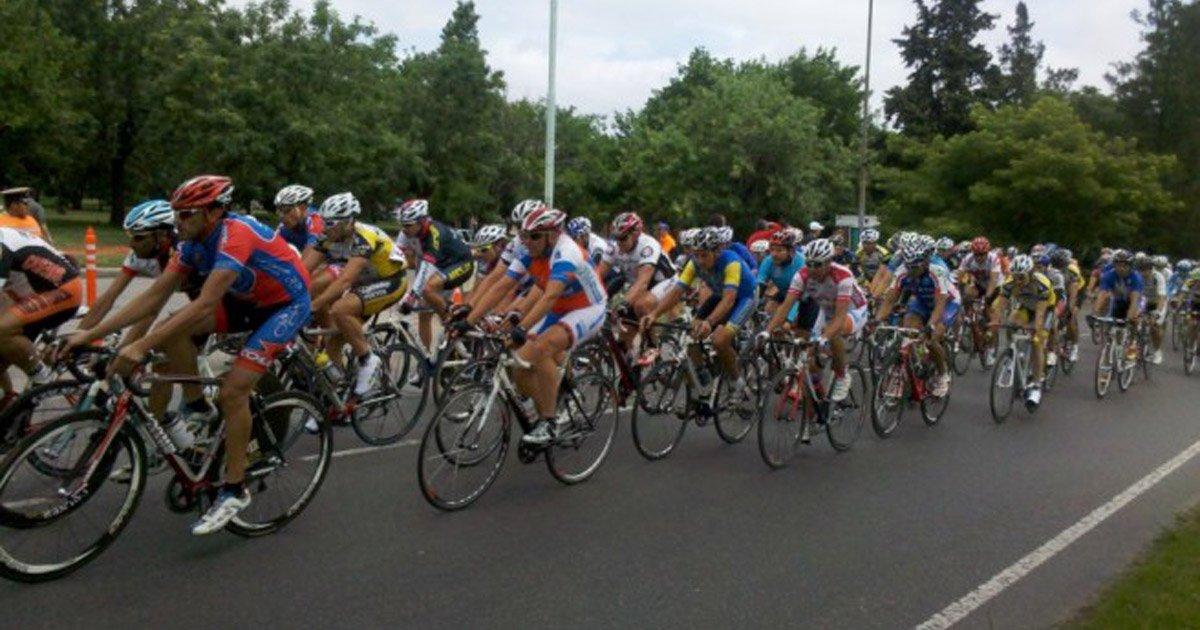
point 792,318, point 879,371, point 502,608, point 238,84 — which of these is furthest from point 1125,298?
point 238,84

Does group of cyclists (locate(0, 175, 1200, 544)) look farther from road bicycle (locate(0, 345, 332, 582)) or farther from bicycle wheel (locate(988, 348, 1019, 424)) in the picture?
bicycle wheel (locate(988, 348, 1019, 424))

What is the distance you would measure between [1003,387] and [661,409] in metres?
4.54

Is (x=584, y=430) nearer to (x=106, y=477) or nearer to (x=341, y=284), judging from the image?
(x=341, y=284)

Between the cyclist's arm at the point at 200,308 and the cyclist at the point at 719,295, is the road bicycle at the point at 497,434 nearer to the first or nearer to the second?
the cyclist at the point at 719,295

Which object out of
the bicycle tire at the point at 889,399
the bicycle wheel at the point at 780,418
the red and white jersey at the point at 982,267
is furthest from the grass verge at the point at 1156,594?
the red and white jersey at the point at 982,267

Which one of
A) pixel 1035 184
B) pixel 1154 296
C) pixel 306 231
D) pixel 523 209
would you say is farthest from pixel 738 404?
pixel 1035 184

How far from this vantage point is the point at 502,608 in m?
4.88

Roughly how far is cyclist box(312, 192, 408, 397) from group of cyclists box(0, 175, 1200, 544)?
2 cm

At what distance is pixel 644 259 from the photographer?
10.5 metres

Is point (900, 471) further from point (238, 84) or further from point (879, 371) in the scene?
point (238, 84)

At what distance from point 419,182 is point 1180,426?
37.4 metres

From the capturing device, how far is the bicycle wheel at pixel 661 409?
27.0ft

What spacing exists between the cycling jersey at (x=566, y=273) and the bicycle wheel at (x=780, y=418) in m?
1.72

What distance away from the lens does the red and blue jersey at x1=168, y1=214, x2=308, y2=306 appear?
5.35 meters
